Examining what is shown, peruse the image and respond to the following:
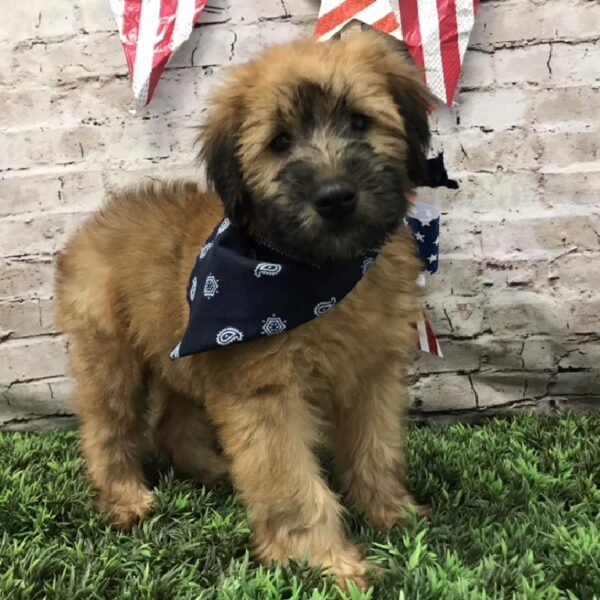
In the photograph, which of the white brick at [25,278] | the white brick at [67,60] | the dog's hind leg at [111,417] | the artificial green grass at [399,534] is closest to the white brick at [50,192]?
the white brick at [25,278]

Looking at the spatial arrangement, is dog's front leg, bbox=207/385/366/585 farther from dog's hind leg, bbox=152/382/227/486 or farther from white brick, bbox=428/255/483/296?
white brick, bbox=428/255/483/296

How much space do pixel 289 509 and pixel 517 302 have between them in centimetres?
182

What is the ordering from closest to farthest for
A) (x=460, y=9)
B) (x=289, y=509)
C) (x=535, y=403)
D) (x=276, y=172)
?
1. (x=276, y=172)
2. (x=289, y=509)
3. (x=460, y=9)
4. (x=535, y=403)

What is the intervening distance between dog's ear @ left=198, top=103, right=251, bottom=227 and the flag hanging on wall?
3.67ft

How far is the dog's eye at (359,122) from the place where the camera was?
2.09m

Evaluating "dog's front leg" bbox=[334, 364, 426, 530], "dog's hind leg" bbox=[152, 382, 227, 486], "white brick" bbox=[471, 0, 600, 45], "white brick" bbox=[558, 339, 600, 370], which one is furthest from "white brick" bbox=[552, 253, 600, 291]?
"dog's hind leg" bbox=[152, 382, 227, 486]

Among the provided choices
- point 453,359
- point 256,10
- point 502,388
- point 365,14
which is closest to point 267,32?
point 256,10

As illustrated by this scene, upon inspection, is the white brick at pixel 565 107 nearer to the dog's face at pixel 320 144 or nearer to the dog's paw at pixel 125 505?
the dog's face at pixel 320 144

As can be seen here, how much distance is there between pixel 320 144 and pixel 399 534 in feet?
4.42

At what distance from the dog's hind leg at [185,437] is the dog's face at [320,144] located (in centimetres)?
128

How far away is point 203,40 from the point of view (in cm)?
325

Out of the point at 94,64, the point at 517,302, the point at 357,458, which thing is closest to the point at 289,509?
the point at 357,458

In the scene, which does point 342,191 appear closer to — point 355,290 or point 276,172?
point 276,172

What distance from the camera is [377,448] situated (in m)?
2.59
